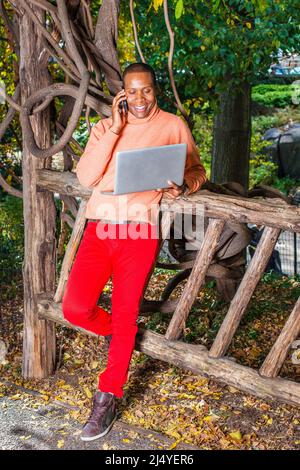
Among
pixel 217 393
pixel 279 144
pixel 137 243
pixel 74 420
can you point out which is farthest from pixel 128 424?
pixel 279 144

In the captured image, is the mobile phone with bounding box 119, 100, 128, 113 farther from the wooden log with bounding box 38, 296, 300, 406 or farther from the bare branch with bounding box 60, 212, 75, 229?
the wooden log with bounding box 38, 296, 300, 406

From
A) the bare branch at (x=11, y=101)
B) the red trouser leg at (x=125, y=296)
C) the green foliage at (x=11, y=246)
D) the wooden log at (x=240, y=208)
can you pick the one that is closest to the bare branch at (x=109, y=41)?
the bare branch at (x=11, y=101)

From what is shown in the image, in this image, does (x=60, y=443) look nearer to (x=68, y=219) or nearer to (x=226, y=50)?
(x=68, y=219)

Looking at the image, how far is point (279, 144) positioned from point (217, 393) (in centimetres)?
1308

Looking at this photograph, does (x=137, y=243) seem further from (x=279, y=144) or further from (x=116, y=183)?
(x=279, y=144)

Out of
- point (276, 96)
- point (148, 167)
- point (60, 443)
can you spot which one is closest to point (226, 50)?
point (148, 167)

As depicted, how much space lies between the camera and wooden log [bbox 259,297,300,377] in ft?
11.2

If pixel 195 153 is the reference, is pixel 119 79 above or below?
above

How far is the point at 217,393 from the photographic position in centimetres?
428

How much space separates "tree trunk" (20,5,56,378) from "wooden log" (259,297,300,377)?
1.69m

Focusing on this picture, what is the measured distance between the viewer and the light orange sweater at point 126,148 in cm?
354

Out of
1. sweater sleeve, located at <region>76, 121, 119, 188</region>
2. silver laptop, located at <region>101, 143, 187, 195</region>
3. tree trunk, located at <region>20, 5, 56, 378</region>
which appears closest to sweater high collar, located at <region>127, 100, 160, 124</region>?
sweater sleeve, located at <region>76, 121, 119, 188</region>

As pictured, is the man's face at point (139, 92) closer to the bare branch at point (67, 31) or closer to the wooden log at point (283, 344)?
the bare branch at point (67, 31)

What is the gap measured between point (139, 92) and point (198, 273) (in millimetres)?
1090
